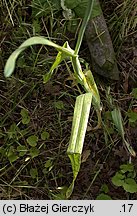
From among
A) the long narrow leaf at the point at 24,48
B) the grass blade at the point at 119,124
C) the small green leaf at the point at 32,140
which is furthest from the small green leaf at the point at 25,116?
the long narrow leaf at the point at 24,48

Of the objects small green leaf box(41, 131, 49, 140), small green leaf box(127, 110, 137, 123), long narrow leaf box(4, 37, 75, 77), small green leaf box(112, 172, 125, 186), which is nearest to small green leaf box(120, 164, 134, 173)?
small green leaf box(112, 172, 125, 186)

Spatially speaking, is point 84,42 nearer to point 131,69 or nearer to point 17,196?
point 131,69

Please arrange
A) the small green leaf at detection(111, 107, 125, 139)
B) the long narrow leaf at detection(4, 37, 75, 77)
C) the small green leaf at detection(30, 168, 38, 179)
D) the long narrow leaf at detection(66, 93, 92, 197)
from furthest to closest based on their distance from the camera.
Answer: the small green leaf at detection(30, 168, 38, 179)
the small green leaf at detection(111, 107, 125, 139)
the long narrow leaf at detection(66, 93, 92, 197)
the long narrow leaf at detection(4, 37, 75, 77)

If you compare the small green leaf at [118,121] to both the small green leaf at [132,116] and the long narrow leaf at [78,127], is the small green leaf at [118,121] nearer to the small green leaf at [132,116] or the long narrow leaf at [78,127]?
the small green leaf at [132,116]

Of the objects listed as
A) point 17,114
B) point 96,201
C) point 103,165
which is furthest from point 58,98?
point 96,201

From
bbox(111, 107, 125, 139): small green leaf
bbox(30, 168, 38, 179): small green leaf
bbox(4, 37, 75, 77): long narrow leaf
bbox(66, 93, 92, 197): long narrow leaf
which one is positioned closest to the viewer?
bbox(4, 37, 75, 77): long narrow leaf

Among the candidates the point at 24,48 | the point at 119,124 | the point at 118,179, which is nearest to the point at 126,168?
the point at 118,179

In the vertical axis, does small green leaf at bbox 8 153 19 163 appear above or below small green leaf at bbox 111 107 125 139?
below

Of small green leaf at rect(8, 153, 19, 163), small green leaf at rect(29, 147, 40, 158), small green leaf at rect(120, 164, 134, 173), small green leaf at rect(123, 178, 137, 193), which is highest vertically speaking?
A: small green leaf at rect(29, 147, 40, 158)

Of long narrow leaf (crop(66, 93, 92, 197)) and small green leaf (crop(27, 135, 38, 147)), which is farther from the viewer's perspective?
small green leaf (crop(27, 135, 38, 147))

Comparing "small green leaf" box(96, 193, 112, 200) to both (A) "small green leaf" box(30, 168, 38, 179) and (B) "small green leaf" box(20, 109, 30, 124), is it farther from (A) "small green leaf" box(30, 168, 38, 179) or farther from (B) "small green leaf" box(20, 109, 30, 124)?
(B) "small green leaf" box(20, 109, 30, 124)

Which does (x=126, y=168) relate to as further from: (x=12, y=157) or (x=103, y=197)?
(x=12, y=157)
